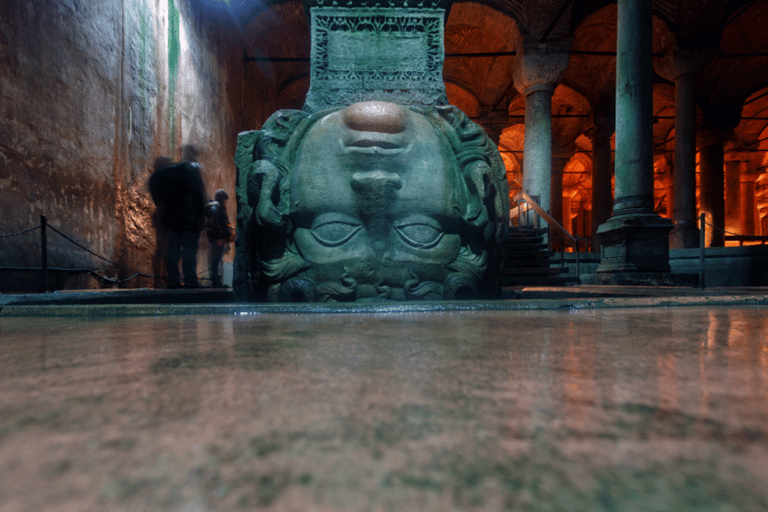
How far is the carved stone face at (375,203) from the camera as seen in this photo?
2240 mm

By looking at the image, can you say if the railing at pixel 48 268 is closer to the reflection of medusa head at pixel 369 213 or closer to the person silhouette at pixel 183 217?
the person silhouette at pixel 183 217

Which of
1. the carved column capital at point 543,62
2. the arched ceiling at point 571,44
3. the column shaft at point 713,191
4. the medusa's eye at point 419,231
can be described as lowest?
the medusa's eye at point 419,231

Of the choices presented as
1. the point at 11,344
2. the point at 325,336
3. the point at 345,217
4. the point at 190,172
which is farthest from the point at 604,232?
the point at 11,344

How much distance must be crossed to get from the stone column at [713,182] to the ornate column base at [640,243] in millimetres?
7250

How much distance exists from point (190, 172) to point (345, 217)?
12.6 feet

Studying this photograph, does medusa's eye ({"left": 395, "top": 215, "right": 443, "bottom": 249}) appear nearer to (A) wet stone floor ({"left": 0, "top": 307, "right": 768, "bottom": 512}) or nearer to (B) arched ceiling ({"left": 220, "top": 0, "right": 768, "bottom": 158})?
(A) wet stone floor ({"left": 0, "top": 307, "right": 768, "bottom": 512})

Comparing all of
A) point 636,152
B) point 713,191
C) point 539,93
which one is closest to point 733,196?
point 713,191

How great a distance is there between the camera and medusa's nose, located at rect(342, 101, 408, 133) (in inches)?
92.3

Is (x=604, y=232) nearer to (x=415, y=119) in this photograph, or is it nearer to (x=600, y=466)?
(x=415, y=119)

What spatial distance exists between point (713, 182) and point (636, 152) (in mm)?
8544

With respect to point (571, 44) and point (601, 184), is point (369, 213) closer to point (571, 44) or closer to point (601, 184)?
point (571, 44)

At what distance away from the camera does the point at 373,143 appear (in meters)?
2.33

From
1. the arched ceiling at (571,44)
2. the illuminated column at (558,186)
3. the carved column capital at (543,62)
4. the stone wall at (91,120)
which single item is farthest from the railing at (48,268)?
the illuminated column at (558,186)

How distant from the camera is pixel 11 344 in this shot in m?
0.89
